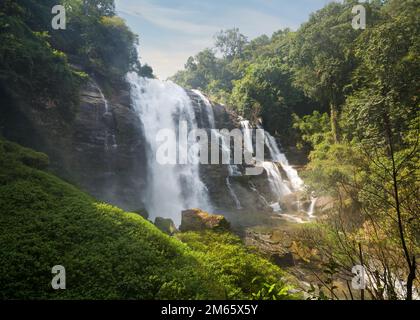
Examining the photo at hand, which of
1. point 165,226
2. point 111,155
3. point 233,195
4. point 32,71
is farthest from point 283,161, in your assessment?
point 32,71

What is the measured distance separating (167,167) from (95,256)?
15.6 meters

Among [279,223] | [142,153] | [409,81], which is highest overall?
[409,81]

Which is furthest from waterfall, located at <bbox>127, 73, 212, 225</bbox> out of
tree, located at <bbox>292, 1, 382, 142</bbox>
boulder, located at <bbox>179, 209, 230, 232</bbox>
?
tree, located at <bbox>292, 1, 382, 142</bbox>

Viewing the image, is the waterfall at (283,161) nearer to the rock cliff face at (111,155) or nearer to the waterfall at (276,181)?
the waterfall at (276,181)

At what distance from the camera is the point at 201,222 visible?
10.5m

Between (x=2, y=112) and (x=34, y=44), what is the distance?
136 inches

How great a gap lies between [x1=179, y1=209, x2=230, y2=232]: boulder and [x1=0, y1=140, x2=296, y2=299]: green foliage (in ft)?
9.06

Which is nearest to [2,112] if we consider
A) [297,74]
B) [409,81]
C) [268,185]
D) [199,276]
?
[199,276]

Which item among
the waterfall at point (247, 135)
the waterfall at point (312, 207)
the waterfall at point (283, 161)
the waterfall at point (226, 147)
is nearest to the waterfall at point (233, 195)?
the waterfall at point (226, 147)

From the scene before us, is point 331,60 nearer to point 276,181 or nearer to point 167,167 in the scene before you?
point 276,181

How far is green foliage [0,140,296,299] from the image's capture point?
4.46 meters

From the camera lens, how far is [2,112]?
36.7 feet

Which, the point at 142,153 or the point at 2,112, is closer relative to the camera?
the point at 2,112

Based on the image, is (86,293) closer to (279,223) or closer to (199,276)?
(199,276)
